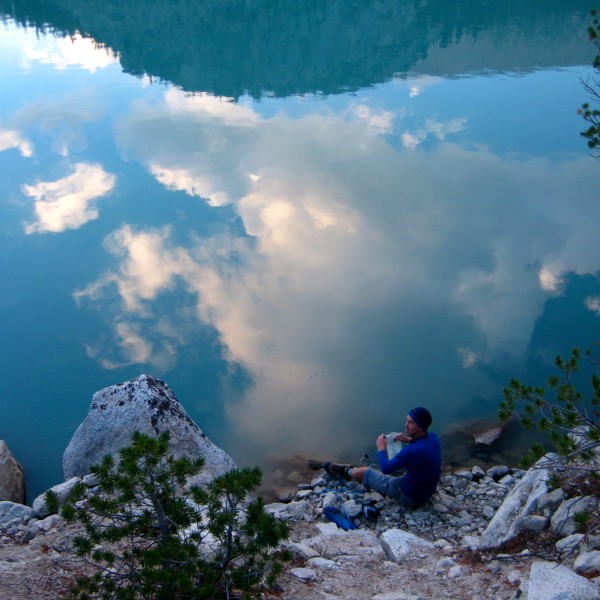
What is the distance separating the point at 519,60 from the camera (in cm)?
2092

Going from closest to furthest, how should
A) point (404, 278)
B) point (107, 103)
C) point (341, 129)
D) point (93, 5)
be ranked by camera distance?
point (404, 278)
point (341, 129)
point (107, 103)
point (93, 5)

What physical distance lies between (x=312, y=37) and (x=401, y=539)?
70.7ft

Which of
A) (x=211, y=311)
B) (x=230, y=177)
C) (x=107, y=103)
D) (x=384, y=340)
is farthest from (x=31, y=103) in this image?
(x=384, y=340)

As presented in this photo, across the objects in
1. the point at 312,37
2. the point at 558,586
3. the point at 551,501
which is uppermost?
the point at 312,37

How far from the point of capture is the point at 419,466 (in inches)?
219

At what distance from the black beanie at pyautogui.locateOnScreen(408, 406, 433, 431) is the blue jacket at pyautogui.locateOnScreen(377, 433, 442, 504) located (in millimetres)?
99

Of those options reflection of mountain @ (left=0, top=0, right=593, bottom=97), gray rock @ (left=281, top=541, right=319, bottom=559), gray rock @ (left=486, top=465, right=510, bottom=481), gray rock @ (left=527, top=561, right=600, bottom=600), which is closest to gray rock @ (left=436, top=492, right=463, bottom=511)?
gray rock @ (left=486, top=465, right=510, bottom=481)

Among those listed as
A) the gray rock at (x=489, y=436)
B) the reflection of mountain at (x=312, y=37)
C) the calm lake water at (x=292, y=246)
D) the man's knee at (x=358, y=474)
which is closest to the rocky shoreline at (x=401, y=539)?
the man's knee at (x=358, y=474)

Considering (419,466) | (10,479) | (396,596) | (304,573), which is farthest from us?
(10,479)

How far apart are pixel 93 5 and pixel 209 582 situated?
94.7 feet

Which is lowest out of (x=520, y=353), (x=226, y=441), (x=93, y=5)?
(x=226, y=441)

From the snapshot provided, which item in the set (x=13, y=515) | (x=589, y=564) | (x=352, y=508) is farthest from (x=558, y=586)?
(x=13, y=515)

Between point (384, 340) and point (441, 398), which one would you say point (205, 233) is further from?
point (441, 398)

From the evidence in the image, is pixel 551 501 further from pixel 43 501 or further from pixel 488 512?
pixel 43 501
